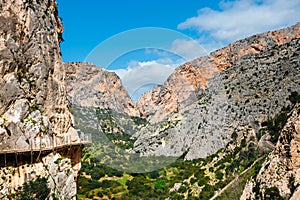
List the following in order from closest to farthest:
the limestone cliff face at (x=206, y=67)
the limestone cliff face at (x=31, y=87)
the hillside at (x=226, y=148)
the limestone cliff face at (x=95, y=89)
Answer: the limestone cliff face at (x=31, y=87)
the hillside at (x=226, y=148)
the limestone cliff face at (x=206, y=67)
the limestone cliff face at (x=95, y=89)

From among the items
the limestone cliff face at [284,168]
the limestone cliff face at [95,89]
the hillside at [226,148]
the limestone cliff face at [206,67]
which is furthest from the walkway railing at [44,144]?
the limestone cliff face at [95,89]

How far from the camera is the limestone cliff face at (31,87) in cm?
1806

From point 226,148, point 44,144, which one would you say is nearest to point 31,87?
point 44,144

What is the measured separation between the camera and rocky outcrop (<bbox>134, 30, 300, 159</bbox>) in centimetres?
4131

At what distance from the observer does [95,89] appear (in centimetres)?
10531

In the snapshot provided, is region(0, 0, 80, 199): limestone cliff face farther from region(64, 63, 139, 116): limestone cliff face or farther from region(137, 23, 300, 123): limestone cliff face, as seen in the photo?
region(64, 63, 139, 116): limestone cliff face

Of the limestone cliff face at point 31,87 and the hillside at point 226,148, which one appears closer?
the limestone cliff face at point 31,87

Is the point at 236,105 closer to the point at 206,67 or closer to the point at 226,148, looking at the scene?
the point at 226,148

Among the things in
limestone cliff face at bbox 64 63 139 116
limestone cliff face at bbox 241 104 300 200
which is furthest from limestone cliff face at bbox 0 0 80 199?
limestone cliff face at bbox 64 63 139 116

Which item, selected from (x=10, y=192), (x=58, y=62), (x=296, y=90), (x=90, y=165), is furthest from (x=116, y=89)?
(x=10, y=192)

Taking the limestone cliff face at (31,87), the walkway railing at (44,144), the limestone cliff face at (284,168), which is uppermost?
the limestone cliff face at (31,87)

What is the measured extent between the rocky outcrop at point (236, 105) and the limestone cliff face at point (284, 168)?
16.7 metres

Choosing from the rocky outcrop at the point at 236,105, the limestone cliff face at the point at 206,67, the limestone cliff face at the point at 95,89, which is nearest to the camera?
the rocky outcrop at the point at 236,105

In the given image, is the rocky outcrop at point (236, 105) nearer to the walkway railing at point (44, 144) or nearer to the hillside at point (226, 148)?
the hillside at point (226, 148)
